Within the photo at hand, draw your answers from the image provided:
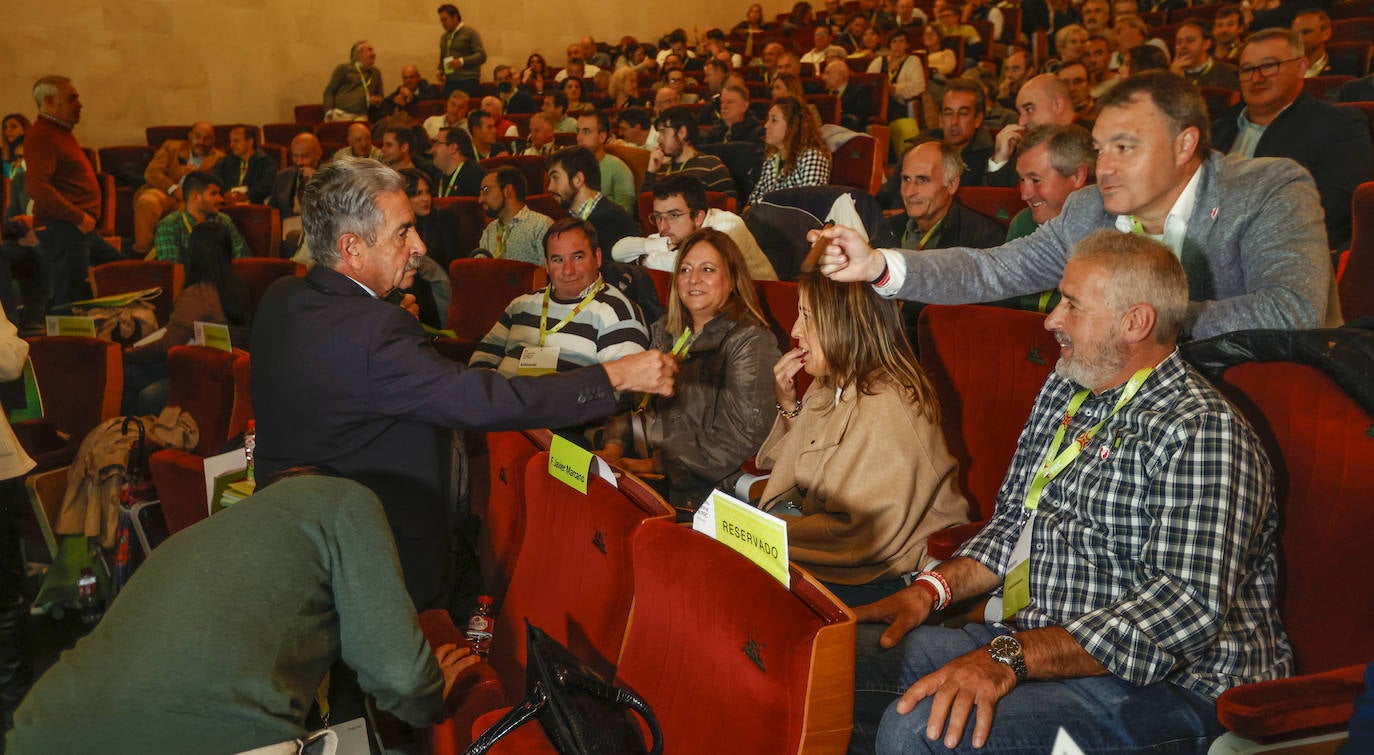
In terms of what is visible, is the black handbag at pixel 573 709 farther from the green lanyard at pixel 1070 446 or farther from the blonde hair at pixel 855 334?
the blonde hair at pixel 855 334

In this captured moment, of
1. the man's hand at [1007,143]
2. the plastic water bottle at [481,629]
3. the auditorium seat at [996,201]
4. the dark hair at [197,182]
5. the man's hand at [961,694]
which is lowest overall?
the plastic water bottle at [481,629]

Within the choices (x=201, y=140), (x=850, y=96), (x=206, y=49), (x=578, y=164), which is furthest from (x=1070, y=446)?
(x=206, y=49)

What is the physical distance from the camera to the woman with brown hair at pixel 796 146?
17.5 ft

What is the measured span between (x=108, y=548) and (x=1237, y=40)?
291 inches

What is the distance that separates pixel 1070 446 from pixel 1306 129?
2719 mm

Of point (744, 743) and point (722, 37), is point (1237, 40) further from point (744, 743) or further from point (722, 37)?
point (744, 743)

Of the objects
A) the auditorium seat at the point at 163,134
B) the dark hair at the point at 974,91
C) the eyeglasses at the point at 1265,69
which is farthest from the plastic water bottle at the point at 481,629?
the auditorium seat at the point at 163,134

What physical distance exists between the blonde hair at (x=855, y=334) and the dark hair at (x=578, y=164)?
2.81 meters

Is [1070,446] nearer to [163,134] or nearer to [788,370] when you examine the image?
[788,370]

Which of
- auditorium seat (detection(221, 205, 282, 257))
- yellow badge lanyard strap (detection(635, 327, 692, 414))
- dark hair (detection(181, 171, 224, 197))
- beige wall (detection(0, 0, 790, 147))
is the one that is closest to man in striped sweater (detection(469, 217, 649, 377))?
yellow badge lanyard strap (detection(635, 327, 692, 414))

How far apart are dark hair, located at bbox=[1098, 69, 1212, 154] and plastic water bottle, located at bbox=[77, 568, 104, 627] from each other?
312 cm

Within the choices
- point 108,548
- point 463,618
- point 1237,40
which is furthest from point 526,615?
point 1237,40

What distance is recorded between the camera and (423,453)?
216cm

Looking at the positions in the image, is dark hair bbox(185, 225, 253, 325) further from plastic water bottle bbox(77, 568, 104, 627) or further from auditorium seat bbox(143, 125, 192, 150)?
auditorium seat bbox(143, 125, 192, 150)
